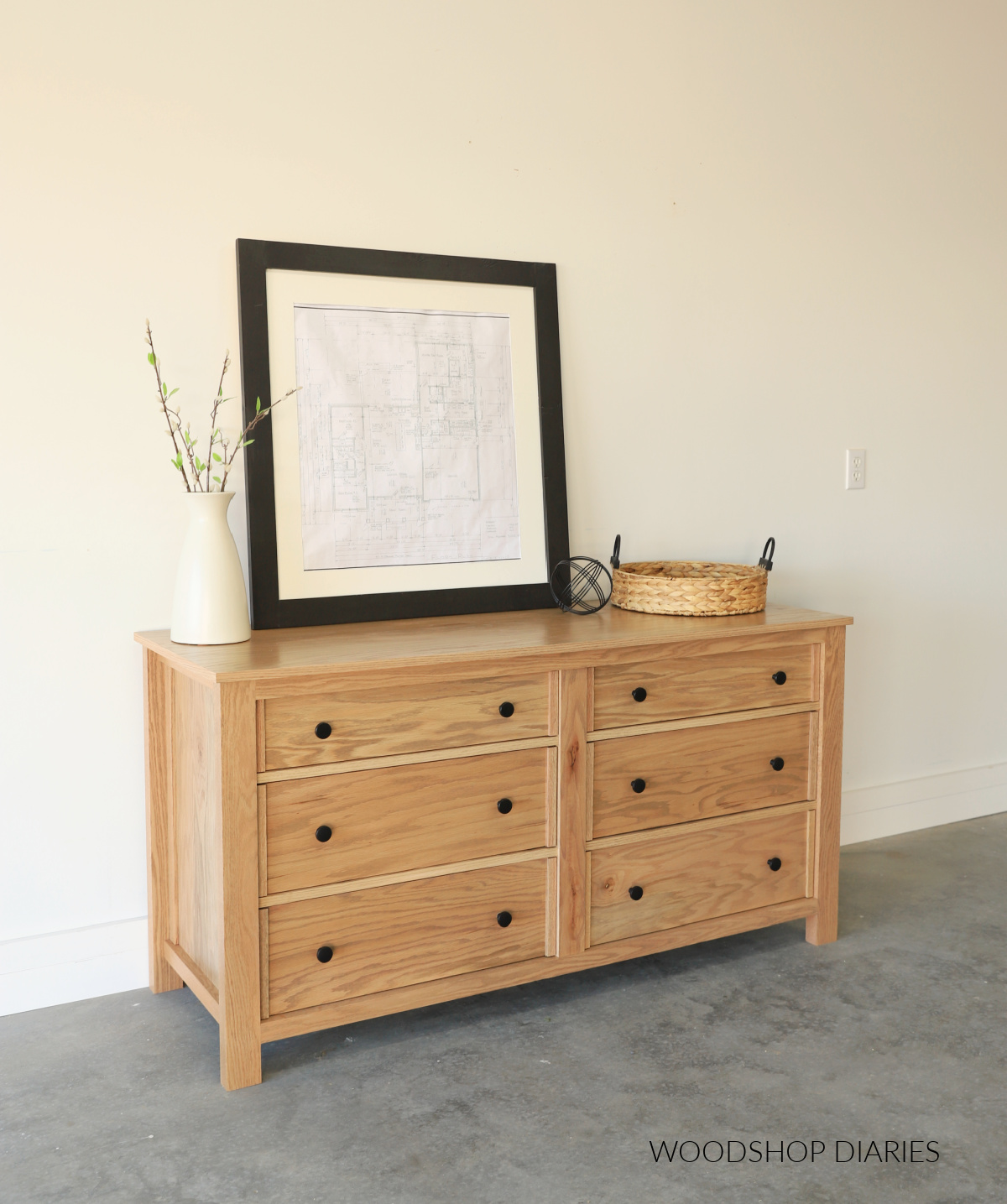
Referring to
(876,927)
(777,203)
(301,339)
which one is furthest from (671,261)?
(876,927)

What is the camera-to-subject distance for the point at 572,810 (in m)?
1.97

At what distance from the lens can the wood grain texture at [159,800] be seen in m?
2.01

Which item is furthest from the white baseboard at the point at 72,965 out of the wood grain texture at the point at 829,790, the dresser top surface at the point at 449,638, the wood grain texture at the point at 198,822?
the wood grain texture at the point at 829,790

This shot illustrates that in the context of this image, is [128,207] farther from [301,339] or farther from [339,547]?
[339,547]

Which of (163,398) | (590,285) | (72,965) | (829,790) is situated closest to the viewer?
(163,398)

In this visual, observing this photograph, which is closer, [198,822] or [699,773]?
[198,822]

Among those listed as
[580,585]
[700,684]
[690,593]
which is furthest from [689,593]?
[580,585]

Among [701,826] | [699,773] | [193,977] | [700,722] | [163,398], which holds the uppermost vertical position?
[163,398]

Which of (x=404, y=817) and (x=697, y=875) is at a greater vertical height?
(x=404, y=817)

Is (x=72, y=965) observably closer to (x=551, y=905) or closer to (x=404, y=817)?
(x=404, y=817)

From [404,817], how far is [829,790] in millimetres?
986

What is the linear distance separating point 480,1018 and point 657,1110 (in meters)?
0.42

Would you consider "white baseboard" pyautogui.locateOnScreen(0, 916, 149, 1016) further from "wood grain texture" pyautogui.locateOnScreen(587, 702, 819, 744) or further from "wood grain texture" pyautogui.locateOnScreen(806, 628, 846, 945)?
"wood grain texture" pyautogui.locateOnScreen(806, 628, 846, 945)

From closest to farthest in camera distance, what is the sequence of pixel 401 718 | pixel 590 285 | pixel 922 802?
pixel 401 718 → pixel 590 285 → pixel 922 802
